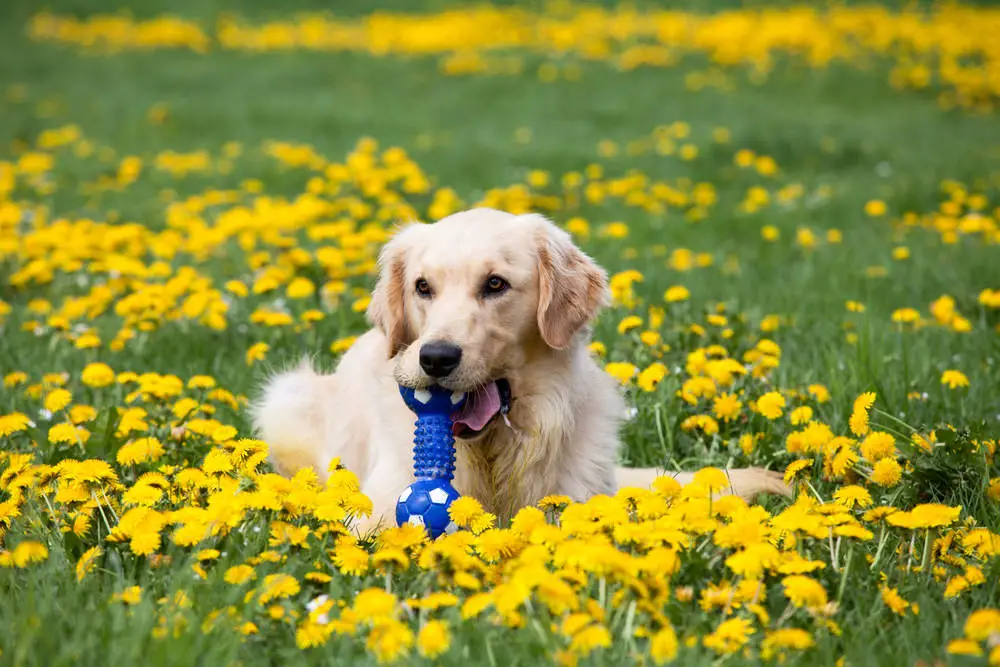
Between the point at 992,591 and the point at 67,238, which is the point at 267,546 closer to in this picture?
the point at 992,591

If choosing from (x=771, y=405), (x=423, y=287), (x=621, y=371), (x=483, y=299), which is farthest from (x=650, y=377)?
(x=423, y=287)

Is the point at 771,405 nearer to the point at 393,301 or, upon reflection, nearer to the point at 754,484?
the point at 754,484

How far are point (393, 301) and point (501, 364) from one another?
455 mm

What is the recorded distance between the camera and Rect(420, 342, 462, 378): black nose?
8.94 ft

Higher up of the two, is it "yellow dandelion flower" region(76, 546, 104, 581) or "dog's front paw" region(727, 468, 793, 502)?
"yellow dandelion flower" region(76, 546, 104, 581)

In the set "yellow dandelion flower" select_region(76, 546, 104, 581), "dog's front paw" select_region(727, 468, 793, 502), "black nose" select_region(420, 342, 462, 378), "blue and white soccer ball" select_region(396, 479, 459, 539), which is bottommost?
"dog's front paw" select_region(727, 468, 793, 502)

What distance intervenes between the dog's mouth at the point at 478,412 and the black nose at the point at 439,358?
23cm

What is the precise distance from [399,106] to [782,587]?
34.5 feet

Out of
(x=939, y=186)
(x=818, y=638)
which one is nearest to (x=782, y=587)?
(x=818, y=638)

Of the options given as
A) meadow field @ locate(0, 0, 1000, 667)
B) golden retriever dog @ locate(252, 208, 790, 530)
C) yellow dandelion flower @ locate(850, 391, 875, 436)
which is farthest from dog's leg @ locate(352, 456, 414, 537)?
yellow dandelion flower @ locate(850, 391, 875, 436)

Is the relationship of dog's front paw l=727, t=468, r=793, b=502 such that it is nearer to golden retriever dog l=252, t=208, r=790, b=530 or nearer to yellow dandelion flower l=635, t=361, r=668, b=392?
golden retriever dog l=252, t=208, r=790, b=530

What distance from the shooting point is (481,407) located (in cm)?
299

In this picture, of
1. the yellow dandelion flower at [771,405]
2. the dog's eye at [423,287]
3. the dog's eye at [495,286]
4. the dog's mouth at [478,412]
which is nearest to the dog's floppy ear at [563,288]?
the dog's eye at [495,286]

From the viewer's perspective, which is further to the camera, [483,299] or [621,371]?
[621,371]
